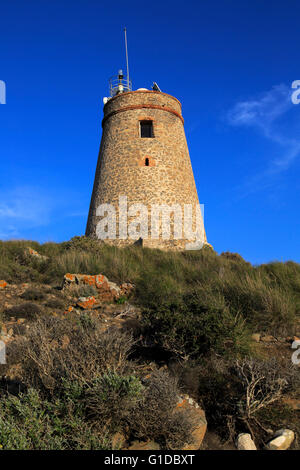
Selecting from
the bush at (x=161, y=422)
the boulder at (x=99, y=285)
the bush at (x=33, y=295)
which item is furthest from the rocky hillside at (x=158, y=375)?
the boulder at (x=99, y=285)

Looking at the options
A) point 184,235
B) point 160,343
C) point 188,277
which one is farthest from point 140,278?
point 184,235

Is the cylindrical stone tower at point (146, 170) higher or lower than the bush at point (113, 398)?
higher

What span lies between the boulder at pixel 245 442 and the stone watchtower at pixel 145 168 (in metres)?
9.82

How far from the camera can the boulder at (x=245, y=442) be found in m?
2.87

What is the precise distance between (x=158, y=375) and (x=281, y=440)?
4.02ft

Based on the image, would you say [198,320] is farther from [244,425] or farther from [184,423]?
[184,423]

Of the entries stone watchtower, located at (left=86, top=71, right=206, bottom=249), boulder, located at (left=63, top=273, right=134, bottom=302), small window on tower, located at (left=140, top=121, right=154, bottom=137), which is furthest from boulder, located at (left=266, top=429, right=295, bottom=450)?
small window on tower, located at (left=140, top=121, right=154, bottom=137)

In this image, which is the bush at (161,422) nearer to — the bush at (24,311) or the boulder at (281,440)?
the boulder at (281,440)

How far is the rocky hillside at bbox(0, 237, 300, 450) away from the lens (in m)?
2.72

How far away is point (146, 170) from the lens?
13.8 metres

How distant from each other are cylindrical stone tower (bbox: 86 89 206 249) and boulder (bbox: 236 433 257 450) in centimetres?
989

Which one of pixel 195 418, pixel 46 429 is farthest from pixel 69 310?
pixel 195 418

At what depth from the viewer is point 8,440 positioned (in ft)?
7.76

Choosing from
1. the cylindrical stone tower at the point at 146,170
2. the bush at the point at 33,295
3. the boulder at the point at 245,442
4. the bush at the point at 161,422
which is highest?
the cylindrical stone tower at the point at 146,170
